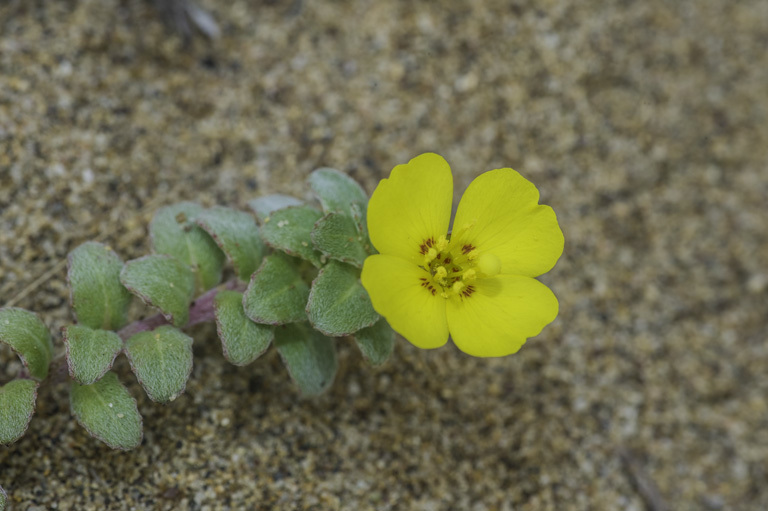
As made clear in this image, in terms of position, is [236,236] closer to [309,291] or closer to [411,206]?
[309,291]

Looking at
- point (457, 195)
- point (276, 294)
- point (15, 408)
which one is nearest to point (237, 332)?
point (276, 294)

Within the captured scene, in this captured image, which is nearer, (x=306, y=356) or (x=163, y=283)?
(x=163, y=283)

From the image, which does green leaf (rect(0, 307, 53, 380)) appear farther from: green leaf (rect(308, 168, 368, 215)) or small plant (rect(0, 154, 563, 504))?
green leaf (rect(308, 168, 368, 215))

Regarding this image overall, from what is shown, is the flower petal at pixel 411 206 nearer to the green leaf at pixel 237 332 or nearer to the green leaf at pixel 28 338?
the green leaf at pixel 237 332

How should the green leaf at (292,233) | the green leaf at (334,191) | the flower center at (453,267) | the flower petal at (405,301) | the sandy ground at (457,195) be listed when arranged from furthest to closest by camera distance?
the sandy ground at (457,195) < the green leaf at (334,191) < the green leaf at (292,233) < the flower center at (453,267) < the flower petal at (405,301)

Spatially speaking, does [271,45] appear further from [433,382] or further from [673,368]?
[673,368]

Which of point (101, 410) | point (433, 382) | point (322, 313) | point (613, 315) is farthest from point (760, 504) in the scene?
point (101, 410)

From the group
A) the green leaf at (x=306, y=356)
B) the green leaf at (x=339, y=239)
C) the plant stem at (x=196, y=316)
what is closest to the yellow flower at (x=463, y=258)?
the green leaf at (x=339, y=239)
